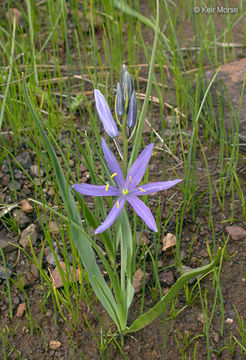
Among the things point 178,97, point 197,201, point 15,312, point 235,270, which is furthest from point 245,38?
point 15,312

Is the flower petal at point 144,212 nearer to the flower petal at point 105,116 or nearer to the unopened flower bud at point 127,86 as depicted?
the flower petal at point 105,116

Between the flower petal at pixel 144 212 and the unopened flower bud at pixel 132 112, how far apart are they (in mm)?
244

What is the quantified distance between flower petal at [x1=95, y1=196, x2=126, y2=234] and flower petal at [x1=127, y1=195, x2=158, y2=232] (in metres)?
0.04

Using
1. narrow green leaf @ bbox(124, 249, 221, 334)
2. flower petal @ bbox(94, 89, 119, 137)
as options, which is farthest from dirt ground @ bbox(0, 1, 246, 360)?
flower petal @ bbox(94, 89, 119, 137)

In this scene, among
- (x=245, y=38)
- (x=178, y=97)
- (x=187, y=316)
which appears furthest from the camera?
(x=245, y=38)

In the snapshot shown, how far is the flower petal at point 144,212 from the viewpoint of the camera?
4.66ft

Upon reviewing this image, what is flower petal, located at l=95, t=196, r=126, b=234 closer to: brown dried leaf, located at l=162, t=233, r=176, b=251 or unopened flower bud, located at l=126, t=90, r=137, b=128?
unopened flower bud, located at l=126, t=90, r=137, b=128

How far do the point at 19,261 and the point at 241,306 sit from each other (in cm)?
104

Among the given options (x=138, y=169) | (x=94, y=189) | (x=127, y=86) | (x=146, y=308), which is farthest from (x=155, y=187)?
(x=146, y=308)

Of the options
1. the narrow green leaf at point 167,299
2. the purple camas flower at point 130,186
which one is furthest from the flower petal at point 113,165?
the narrow green leaf at point 167,299

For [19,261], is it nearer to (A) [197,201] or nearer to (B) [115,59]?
(A) [197,201]

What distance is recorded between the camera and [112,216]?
142cm

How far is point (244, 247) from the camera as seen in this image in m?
2.23

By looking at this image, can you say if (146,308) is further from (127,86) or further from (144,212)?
(127,86)
